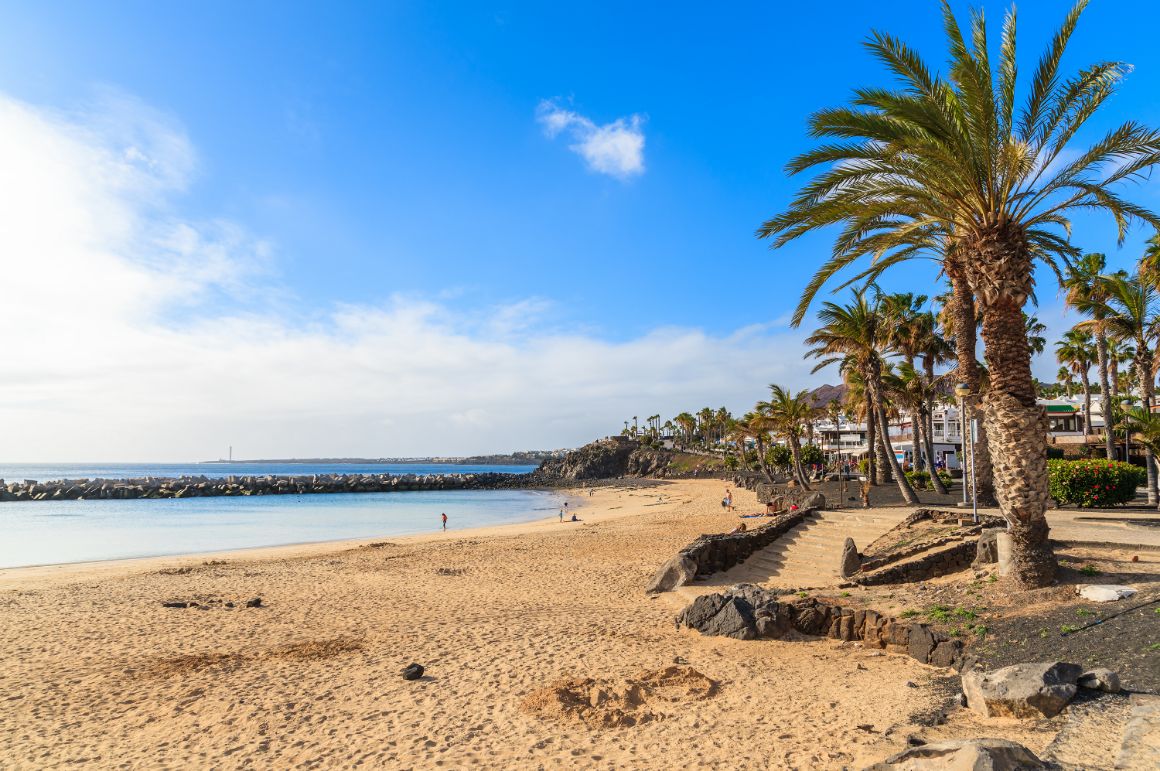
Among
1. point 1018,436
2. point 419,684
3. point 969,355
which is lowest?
point 419,684

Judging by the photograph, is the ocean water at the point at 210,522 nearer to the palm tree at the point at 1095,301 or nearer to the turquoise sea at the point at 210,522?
the turquoise sea at the point at 210,522

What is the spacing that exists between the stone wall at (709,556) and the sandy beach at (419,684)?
957 mm

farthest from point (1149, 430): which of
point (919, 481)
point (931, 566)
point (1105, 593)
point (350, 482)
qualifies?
point (350, 482)

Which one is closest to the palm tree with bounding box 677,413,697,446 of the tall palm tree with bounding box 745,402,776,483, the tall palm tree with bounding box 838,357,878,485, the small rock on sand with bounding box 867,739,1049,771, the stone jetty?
the stone jetty

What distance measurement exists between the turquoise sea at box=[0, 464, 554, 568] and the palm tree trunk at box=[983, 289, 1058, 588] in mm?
32546

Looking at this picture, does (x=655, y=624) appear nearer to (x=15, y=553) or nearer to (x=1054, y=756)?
(x=1054, y=756)

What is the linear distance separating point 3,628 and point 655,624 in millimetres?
13920

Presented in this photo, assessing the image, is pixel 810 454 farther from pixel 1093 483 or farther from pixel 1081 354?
pixel 1093 483

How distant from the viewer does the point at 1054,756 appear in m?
5.02

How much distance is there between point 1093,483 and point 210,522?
165 feet

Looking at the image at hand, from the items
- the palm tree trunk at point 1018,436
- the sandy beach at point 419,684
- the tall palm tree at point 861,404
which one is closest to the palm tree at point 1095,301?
the tall palm tree at point 861,404

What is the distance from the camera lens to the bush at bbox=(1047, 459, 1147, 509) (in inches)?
728

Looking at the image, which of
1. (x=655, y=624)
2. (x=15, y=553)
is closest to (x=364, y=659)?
(x=655, y=624)

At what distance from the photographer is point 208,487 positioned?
259 feet
